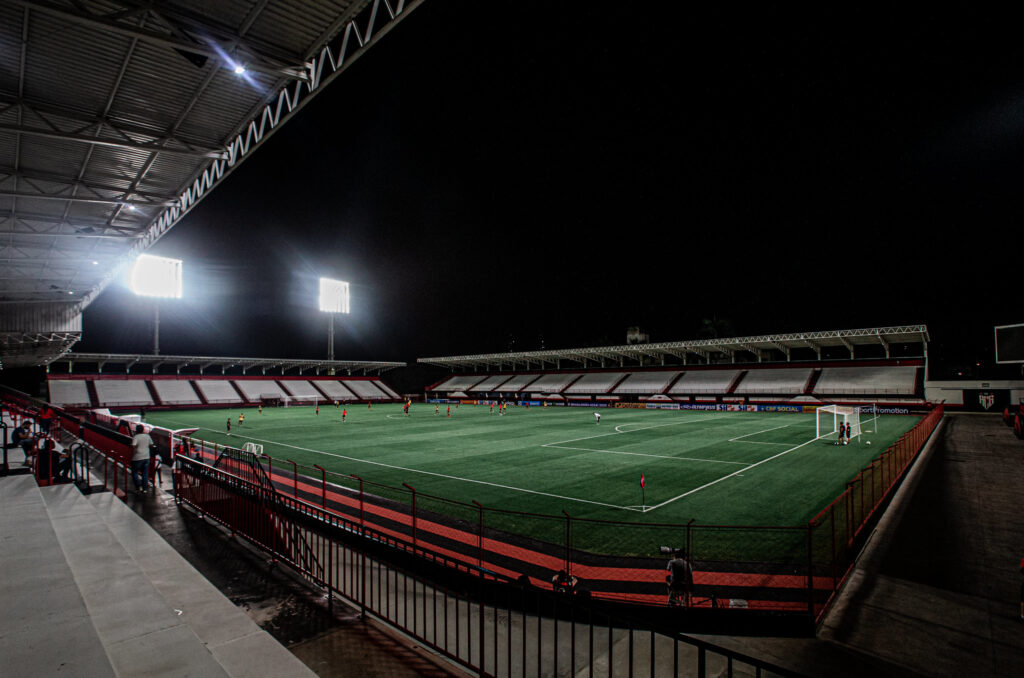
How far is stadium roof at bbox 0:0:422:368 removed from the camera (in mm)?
8344

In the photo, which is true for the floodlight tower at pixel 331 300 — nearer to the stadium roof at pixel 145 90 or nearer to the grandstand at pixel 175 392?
the grandstand at pixel 175 392

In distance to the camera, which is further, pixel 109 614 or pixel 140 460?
pixel 140 460

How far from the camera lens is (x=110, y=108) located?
10.5 meters

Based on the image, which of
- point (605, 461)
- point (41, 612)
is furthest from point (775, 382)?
point (41, 612)

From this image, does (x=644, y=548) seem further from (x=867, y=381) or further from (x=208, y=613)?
(x=867, y=381)

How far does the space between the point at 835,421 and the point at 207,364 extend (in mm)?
64239

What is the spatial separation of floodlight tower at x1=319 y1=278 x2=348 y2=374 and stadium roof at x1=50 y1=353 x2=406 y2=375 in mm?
2939

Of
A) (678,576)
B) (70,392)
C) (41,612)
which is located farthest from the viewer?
(70,392)

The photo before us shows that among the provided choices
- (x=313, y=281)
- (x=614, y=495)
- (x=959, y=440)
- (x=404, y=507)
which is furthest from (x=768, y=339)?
(x=313, y=281)

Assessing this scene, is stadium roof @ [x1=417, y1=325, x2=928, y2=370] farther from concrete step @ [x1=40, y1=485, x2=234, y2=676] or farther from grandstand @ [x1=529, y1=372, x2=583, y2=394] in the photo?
concrete step @ [x1=40, y1=485, x2=234, y2=676]

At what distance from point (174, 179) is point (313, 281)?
183 ft

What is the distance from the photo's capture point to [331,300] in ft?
230

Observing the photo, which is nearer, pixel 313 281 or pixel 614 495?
pixel 614 495

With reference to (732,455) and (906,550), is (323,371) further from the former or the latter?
(906,550)
